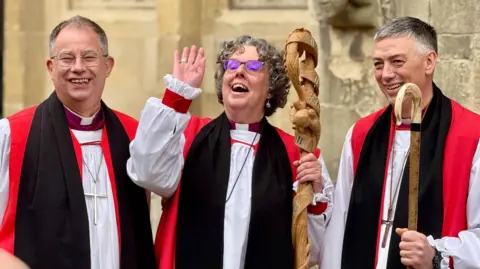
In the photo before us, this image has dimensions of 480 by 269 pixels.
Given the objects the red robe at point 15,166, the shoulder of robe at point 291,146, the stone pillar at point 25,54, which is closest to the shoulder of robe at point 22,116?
the red robe at point 15,166

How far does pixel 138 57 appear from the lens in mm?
9352

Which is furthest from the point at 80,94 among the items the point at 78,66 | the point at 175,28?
the point at 175,28

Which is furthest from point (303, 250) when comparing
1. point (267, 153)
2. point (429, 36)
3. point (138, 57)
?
point (138, 57)

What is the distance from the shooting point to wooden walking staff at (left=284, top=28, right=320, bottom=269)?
18.5 ft

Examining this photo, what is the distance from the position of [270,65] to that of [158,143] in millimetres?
618

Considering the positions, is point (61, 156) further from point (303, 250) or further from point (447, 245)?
point (447, 245)

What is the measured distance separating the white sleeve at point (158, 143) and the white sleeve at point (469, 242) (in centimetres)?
105

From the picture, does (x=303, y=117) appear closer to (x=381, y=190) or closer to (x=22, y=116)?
(x=381, y=190)

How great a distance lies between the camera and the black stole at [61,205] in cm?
555

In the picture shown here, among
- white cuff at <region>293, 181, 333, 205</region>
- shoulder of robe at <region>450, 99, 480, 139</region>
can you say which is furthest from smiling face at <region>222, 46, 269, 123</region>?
shoulder of robe at <region>450, 99, 480, 139</region>

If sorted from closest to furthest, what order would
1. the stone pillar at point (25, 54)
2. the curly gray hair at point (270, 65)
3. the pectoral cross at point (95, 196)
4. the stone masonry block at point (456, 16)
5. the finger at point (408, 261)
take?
the finger at point (408, 261), the pectoral cross at point (95, 196), the curly gray hair at point (270, 65), the stone masonry block at point (456, 16), the stone pillar at point (25, 54)

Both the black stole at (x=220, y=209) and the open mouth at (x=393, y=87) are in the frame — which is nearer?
the open mouth at (x=393, y=87)

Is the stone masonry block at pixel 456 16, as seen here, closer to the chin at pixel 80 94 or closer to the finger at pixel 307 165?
the finger at pixel 307 165

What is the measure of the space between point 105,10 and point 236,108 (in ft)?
13.0
